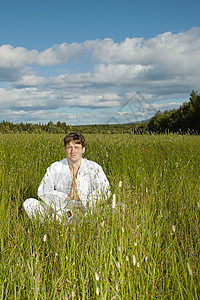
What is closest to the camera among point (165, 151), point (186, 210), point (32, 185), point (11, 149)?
point (186, 210)

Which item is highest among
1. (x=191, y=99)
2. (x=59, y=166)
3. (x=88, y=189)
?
(x=191, y=99)

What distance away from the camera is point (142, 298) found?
186 cm

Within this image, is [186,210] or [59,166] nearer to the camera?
[186,210]

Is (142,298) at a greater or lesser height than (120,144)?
lesser

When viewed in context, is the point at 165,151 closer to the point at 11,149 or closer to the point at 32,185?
the point at 32,185

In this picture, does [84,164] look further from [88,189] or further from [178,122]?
[178,122]

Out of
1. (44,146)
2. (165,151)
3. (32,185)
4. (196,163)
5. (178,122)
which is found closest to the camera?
(32,185)

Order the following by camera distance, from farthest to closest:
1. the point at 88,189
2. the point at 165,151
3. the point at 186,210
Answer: the point at 165,151, the point at 88,189, the point at 186,210

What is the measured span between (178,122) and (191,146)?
101ft

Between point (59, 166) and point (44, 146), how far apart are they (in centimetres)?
474

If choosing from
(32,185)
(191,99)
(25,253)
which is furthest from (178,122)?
(25,253)

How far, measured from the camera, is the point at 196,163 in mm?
6355

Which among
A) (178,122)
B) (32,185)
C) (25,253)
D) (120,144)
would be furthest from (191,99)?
(25,253)

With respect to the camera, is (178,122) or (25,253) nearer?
(25,253)
